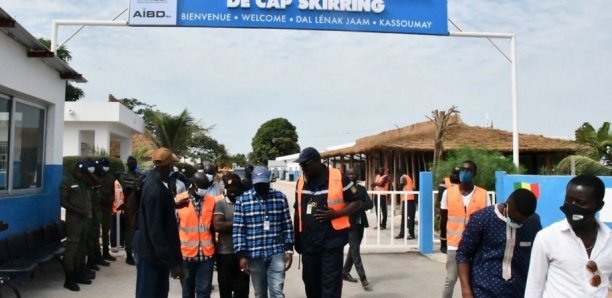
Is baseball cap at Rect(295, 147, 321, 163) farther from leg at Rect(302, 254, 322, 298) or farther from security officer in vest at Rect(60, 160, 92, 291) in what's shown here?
security officer in vest at Rect(60, 160, 92, 291)

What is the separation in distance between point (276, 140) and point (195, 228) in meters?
66.1

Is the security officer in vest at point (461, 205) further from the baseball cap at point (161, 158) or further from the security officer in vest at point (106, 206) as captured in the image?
the security officer in vest at point (106, 206)

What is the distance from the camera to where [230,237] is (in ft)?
16.7

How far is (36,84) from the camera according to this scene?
25.7 ft

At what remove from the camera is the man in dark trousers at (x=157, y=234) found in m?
4.17

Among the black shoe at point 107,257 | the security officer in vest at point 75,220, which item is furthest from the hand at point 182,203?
the black shoe at point 107,257

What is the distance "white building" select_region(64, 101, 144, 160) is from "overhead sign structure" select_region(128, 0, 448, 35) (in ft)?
35.8

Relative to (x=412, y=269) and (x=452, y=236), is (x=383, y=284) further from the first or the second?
(x=452, y=236)

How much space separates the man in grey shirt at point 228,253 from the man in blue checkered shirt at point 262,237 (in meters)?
0.39

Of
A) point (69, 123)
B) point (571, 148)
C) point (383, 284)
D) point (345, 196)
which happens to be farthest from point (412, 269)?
point (69, 123)

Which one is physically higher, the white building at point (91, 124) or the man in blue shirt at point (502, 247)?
the white building at point (91, 124)

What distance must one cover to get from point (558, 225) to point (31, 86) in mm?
7422

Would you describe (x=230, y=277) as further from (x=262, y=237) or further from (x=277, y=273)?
(x=262, y=237)

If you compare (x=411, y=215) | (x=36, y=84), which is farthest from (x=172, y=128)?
(x=36, y=84)
